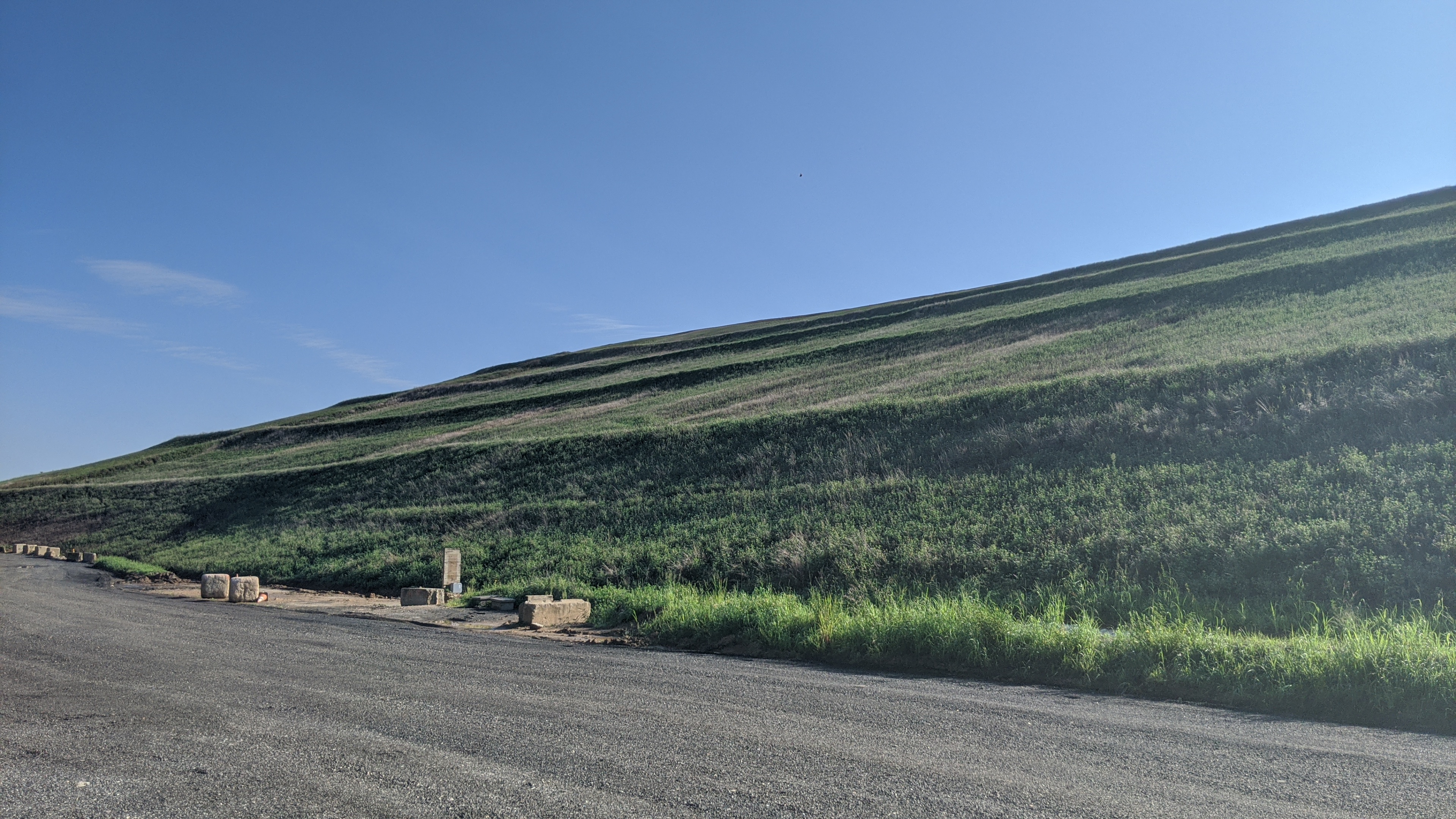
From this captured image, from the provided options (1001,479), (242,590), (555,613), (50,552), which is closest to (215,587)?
(242,590)

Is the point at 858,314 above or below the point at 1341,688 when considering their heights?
above

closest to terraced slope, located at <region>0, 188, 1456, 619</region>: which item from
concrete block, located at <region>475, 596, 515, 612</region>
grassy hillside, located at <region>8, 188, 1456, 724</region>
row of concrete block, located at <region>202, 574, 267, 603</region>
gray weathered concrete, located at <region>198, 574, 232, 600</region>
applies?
grassy hillside, located at <region>8, 188, 1456, 724</region>

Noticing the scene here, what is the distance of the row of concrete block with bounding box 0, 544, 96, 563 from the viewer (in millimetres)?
32625

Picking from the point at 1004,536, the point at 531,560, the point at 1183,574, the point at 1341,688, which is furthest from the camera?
the point at 531,560

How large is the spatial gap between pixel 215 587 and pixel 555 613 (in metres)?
10.6

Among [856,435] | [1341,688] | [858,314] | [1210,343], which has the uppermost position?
[858,314]

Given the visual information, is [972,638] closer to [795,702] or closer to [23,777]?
[795,702]

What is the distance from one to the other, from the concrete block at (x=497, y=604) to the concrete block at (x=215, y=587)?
7.02m

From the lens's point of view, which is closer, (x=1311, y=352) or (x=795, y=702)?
(x=795, y=702)

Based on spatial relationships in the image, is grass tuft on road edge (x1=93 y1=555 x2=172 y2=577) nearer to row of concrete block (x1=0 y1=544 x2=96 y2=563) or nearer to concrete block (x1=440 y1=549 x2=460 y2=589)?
row of concrete block (x1=0 y1=544 x2=96 y2=563)

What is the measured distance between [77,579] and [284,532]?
8.75 m

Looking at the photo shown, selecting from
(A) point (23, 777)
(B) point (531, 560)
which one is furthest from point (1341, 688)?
(B) point (531, 560)

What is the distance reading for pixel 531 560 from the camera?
2084cm

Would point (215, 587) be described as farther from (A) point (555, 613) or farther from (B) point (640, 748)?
(B) point (640, 748)
